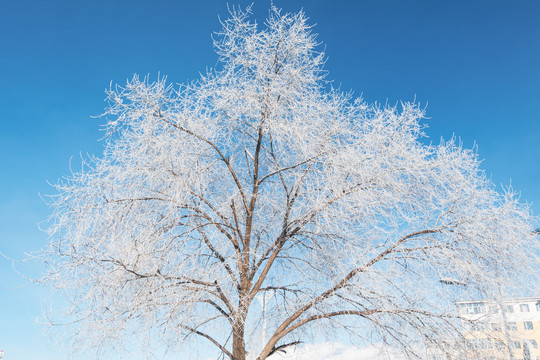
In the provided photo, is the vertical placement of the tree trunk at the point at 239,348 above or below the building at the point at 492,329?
below

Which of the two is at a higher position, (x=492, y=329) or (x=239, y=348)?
(x=492, y=329)

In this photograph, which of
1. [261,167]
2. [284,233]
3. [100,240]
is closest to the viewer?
[100,240]

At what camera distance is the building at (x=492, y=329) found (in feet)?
21.8

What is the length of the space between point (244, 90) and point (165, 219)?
2773 millimetres

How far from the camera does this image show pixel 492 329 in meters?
6.95

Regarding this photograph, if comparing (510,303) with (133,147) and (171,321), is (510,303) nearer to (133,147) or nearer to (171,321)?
(171,321)

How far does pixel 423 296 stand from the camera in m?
7.01

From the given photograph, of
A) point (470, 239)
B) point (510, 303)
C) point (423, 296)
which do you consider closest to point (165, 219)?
point (423, 296)

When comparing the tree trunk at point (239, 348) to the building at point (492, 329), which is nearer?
the building at point (492, 329)

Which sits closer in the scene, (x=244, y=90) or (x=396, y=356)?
(x=396, y=356)

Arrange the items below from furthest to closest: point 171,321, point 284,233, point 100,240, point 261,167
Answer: point 261,167 → point 284,233 → point 100,240 → point 171,321

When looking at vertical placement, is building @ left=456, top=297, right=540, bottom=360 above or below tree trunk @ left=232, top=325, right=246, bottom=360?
above

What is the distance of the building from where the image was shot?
6633mm

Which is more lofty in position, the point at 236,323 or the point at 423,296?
the point at 423,296
